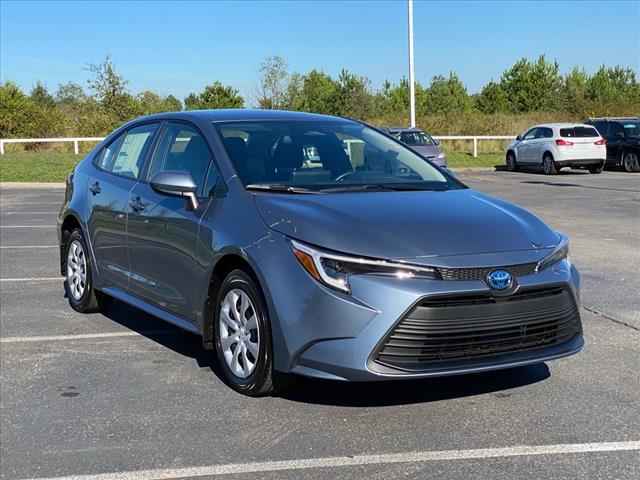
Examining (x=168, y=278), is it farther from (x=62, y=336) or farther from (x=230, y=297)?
(x=62, y=336)

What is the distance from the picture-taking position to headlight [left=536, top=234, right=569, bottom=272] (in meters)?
4.30

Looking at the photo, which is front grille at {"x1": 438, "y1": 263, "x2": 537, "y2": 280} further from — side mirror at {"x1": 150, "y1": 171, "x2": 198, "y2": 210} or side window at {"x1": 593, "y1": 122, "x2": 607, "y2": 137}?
side window at {"x1": 593, "y1": 122, "x2": 607, "y2": 137}

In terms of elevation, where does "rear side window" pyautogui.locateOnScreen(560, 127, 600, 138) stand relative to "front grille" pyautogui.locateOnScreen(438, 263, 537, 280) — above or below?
above

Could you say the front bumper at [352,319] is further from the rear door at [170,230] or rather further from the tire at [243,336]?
the rear door at [170,230]

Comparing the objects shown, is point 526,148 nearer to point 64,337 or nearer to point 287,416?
point 64,337

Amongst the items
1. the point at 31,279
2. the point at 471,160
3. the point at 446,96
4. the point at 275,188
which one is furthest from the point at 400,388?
the point at 446,96

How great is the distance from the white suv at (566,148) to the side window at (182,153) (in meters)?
21.8

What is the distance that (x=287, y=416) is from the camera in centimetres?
435

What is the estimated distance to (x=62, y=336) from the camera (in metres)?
6.16

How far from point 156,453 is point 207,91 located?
5205 cm

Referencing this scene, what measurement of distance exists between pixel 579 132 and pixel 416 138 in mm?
6056

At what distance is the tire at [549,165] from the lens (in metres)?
26.2

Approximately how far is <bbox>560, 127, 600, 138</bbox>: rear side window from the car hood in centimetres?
2242

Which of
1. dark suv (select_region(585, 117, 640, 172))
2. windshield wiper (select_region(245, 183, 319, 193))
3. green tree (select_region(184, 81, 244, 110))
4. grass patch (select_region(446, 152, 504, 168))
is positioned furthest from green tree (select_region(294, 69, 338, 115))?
windshield wiper (select_region(245, 183, 319, 193))
